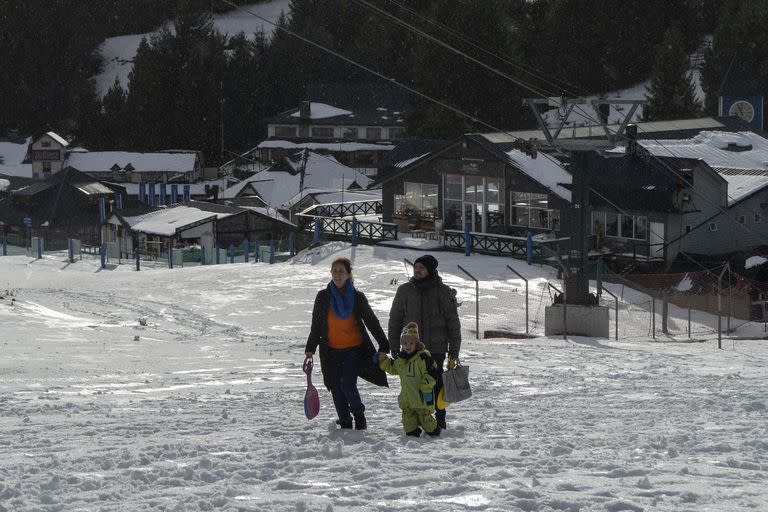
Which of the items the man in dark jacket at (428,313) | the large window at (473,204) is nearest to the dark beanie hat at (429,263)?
the man in dark jacket at (428,313)

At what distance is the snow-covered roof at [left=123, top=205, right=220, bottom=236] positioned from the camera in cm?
5825

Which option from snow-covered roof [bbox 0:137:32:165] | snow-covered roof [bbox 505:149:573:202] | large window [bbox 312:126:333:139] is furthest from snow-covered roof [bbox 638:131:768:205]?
snow-covered roof [bbox 0:137:32:165]

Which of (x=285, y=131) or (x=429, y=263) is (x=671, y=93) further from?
(x=429, y=263)

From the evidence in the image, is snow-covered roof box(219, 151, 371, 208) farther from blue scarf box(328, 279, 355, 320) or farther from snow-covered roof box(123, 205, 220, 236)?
blue scarf box(328, 279, 355, 320)

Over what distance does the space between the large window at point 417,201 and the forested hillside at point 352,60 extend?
103 feet

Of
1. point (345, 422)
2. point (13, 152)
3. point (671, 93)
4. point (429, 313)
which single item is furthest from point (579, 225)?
point (13, 152)

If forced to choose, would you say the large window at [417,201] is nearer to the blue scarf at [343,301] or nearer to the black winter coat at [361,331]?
the black winter coat at [361,331]

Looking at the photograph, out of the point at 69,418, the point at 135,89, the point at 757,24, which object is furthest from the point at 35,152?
the point at 69,418

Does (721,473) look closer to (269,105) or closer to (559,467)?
(559,467)

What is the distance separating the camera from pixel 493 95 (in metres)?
82.9

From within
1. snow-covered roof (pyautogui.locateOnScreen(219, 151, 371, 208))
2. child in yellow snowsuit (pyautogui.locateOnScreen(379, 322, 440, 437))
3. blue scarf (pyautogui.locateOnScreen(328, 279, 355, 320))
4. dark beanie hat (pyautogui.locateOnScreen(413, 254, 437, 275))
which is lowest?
child in yellow snowsuit (pyautogui.locateOnScreen(379, 322, 440, 437))

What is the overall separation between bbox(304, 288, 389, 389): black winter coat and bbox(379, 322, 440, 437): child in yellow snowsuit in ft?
0.54

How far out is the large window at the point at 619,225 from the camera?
40.6 m

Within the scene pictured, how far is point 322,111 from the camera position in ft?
331
